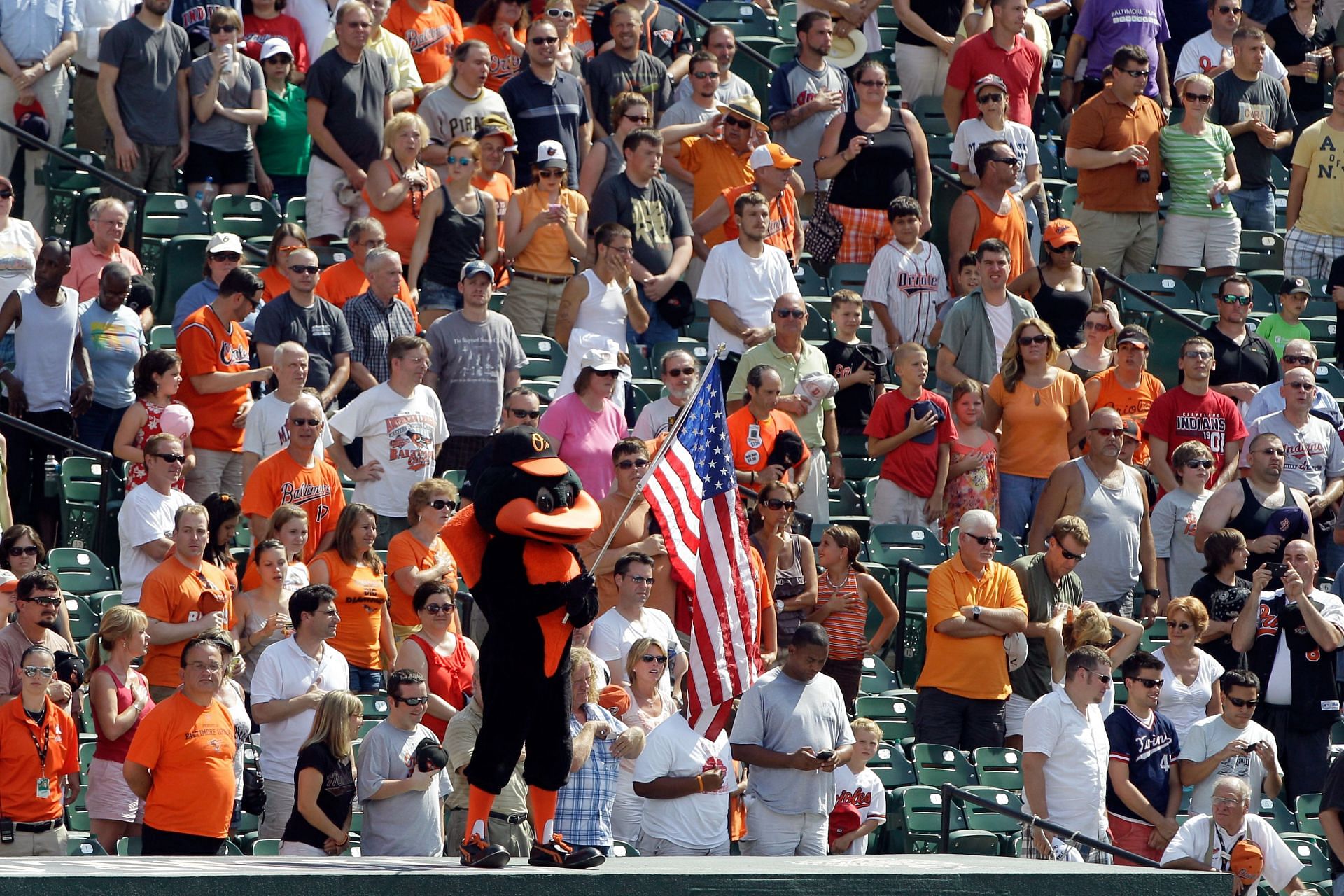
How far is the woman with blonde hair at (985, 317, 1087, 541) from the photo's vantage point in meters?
12.9

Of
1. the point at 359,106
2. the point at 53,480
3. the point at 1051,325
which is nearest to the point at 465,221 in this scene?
the point at 359,106

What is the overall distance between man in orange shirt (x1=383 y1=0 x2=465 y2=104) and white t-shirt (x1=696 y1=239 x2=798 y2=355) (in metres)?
2.88

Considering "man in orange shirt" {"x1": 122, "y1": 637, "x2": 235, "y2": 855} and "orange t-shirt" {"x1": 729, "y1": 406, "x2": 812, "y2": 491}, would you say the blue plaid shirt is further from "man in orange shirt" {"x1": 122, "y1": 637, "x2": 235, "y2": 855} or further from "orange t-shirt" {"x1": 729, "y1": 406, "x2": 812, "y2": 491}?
"orange t-shirt" {"x1": 729, "y1": 406, "x2": 812, "y2": 491}

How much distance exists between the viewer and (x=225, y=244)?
12188mm

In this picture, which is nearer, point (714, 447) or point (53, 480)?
point (714, 447)

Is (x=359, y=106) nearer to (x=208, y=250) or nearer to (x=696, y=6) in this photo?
(x=208, y=250)

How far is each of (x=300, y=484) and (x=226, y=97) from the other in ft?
11.7

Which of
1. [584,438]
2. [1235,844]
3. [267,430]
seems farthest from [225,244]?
[1235,844]

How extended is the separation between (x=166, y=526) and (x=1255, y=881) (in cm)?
537

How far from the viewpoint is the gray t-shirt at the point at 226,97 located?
13.6 m

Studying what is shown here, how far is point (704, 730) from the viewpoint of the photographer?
974 centimetres

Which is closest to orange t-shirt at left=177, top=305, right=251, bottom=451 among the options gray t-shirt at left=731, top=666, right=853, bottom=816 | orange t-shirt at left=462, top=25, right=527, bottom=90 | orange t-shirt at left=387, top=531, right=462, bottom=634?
orange t-shirt at left=387, top=531, right=462, bottom=634

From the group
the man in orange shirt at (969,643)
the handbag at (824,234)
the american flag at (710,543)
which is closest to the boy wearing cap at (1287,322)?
the handbag at (824,234)

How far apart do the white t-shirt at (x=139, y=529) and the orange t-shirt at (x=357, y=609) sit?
2.65 feet
